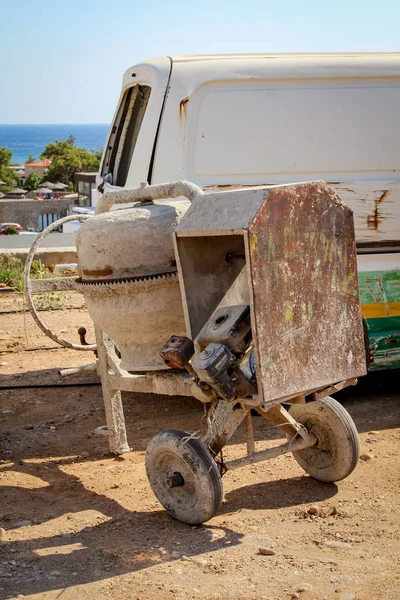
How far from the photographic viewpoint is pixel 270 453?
4316 mm

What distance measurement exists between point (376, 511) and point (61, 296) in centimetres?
698

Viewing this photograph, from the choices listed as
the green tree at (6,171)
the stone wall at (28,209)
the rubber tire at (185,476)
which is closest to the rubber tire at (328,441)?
the rubber tire at (185,476)

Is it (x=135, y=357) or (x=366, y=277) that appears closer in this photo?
(x=135, y=357)

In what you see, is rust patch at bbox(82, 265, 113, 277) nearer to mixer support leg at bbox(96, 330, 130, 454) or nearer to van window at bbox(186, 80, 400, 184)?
mixer support leg at bbox(96, 330, 130, 454)

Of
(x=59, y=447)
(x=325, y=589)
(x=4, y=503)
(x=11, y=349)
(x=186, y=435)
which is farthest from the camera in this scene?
(x=11, y=349)

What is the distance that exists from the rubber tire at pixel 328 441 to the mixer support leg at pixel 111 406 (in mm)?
1130

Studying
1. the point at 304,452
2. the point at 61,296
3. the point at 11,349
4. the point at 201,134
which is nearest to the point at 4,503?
the point at 304,452

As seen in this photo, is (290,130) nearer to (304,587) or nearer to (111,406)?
(111,406)

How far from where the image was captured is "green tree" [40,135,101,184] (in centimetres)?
7400

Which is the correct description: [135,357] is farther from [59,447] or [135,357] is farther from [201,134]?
[201,134]

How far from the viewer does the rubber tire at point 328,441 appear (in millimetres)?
4504

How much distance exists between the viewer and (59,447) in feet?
18.5

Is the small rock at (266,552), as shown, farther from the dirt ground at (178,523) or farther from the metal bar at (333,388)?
the metal bar at (333,388)

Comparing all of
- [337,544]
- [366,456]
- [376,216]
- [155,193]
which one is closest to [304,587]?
[337,544]
